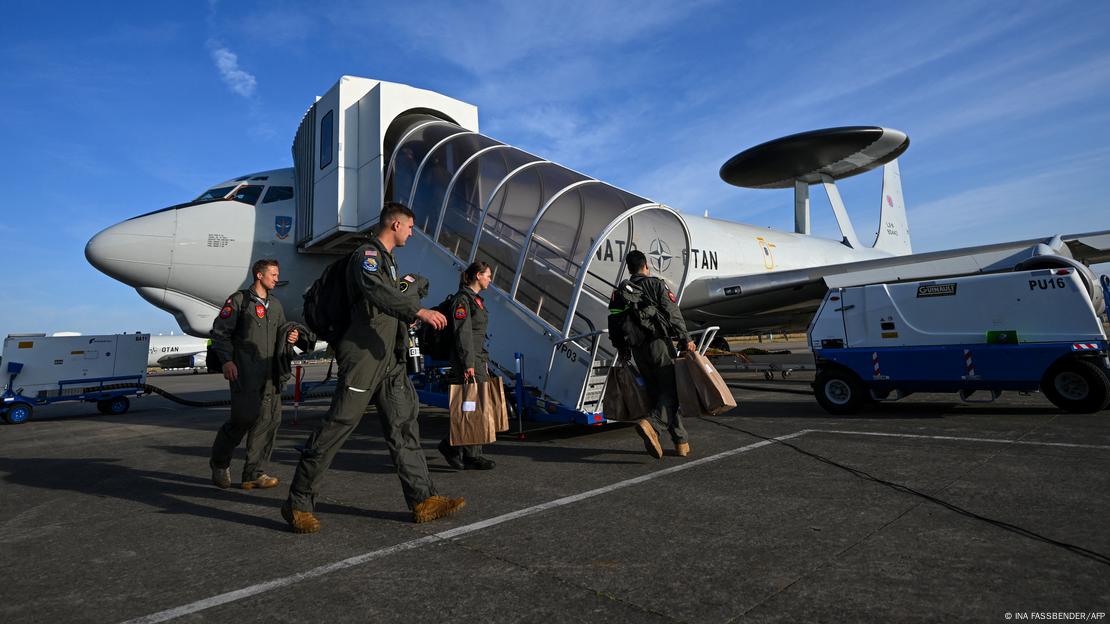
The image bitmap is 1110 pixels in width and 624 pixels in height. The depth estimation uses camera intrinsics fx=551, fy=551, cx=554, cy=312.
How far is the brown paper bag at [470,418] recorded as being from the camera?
4.52 m

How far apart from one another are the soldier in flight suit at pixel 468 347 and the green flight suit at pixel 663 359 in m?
1.54

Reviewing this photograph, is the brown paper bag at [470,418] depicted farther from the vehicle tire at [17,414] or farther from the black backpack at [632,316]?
the vehicle tire at [17,414]

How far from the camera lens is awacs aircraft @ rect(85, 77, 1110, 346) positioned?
727 centimetres

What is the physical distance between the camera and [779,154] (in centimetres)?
2483

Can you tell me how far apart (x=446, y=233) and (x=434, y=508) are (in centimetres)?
520

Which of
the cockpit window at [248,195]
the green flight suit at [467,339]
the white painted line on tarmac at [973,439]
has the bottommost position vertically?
the white painted line on tarmac at [973,439]

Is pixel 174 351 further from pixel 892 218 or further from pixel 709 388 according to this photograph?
pixel 709 388

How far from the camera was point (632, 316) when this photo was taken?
519cm

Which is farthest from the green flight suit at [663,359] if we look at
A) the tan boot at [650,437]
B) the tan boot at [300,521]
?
the tan boot at [300,521]

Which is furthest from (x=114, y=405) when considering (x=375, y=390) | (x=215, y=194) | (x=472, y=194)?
(x=375, y=390)

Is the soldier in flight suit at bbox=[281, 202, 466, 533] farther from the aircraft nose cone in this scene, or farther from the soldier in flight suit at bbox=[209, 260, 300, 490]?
the aircraft nose cone

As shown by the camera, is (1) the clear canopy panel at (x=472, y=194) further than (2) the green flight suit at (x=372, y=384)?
Yes

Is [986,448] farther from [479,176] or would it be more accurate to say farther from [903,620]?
[479,176]

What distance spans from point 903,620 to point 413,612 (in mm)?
1842
